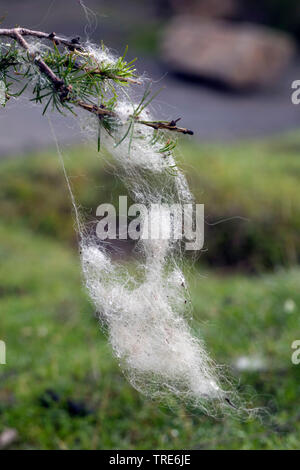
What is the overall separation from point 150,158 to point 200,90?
7.95m

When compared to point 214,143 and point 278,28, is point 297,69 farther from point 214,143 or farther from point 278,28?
point 214,143

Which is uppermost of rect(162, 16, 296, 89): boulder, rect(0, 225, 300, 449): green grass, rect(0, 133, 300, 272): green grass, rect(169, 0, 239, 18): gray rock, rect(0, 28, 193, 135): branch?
rect(169, 0, 239, 18): gray rock

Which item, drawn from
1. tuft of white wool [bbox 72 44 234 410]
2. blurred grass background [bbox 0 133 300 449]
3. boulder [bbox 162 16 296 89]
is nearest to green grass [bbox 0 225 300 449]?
blurred grass background [bbox 0 133 300 449]

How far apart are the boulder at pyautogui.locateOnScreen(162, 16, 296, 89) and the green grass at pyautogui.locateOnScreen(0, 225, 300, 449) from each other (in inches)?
211

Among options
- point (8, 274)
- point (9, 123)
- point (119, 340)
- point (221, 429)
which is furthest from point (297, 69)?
point (119, 340)

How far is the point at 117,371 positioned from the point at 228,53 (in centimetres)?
685

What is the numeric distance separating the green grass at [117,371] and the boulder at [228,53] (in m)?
5.36

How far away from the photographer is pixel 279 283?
10.0 ft

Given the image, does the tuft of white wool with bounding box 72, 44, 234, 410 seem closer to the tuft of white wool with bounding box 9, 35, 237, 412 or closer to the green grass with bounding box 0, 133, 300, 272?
the tuft of white wool with bounding box 9, 35, 237, 412

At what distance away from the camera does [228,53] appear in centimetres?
847

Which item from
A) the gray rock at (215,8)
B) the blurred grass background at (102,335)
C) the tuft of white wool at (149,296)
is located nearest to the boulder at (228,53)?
the gray rock at (215,8)

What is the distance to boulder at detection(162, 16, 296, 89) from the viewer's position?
838cm

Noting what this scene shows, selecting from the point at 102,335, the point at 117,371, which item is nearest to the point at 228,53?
the point at 102,335

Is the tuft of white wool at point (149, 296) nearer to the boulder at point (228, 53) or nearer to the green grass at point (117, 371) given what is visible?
the green grass at point (117, 371)
